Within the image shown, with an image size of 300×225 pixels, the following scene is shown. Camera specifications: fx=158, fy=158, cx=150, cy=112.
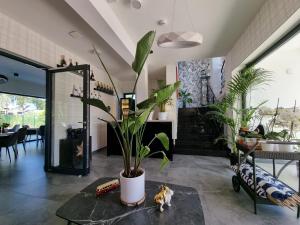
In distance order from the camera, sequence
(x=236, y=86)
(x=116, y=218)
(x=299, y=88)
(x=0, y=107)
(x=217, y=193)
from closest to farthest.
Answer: (x=116, y=218) < (x=217, y=193) < (x=299, y=88) < (x=236, y=86) < (x=0, y=107)

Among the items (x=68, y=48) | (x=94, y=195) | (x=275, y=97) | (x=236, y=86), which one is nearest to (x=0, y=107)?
(x=68, y=48)

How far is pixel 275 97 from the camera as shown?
10.8 feet

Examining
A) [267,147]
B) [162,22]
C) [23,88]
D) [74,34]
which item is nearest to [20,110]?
[23,88]

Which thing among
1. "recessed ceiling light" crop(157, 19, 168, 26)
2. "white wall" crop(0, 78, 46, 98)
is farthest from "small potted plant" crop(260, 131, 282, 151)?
"white wall" crop(0, 78, 46, 98)

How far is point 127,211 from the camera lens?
3.75 ft

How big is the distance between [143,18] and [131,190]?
274 centimetres

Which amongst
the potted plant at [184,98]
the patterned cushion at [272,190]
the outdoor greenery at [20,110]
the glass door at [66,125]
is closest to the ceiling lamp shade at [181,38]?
the patterned cushion at [272,190]

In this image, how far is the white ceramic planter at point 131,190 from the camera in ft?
3.85

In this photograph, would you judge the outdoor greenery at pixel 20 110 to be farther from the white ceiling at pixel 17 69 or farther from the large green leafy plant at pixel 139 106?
the large green leafy plant at pixel 139 106

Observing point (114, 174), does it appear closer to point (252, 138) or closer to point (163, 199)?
Answer: point (163, 199)

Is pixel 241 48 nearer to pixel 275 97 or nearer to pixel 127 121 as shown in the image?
pixel 275 97

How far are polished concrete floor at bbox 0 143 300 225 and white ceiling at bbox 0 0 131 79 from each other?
281cm

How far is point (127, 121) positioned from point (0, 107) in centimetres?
786

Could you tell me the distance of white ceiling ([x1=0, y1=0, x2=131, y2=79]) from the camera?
2329 mm
